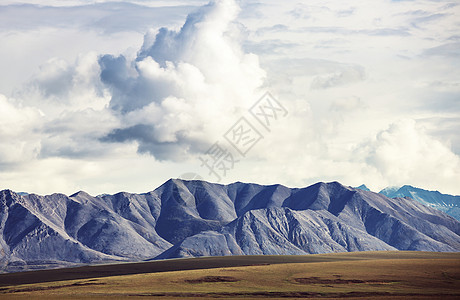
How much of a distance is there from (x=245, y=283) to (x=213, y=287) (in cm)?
1123

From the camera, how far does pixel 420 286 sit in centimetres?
14925

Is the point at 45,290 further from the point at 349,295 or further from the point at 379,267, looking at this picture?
the point at 379,267

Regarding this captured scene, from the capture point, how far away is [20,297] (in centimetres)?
14138

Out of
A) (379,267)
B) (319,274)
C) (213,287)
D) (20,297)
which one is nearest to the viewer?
(20,297)

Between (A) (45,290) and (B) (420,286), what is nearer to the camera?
(B) (420,286)

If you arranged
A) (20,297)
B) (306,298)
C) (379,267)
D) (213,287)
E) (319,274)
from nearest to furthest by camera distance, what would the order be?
1. (306,298)
2. (20,297)
3. (213,287)
4. (319,274)
5. (379,267)

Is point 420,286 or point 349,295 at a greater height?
point 349,295

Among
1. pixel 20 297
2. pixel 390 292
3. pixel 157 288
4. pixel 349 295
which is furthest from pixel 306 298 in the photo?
pixel 20 297

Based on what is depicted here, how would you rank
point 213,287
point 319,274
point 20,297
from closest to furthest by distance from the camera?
point 20,297, point 213,287, point 319,274

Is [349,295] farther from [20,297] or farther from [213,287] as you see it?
[20,297]

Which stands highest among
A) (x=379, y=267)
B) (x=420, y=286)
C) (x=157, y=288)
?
(x=157, y=288)

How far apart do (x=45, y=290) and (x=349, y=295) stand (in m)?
87.2

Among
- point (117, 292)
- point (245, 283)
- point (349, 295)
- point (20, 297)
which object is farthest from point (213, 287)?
point (20, 297)

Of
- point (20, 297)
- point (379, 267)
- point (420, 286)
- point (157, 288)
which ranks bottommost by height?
point (379, 267)
